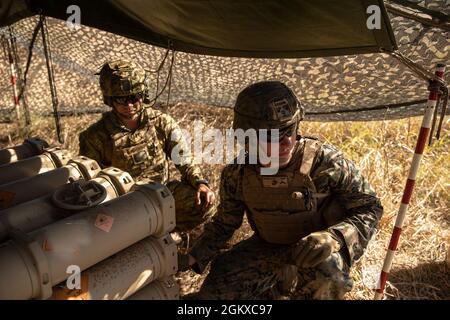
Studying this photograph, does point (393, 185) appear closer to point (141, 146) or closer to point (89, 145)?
point (141, 146)

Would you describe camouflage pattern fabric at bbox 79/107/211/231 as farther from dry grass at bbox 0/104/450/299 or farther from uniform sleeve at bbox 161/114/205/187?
dry grass at bbox 0/104/450/299

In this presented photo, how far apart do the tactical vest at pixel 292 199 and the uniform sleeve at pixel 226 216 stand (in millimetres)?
106

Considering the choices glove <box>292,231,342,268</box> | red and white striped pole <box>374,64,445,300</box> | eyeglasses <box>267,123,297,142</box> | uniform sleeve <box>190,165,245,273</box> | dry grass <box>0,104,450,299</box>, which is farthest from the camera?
dry grass <box>0,104,450,299</box>

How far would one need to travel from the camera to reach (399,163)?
4996 millimetres

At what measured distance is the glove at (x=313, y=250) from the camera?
8.21 ft

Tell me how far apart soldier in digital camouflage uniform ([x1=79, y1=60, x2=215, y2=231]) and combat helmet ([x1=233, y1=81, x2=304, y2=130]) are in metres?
1.33

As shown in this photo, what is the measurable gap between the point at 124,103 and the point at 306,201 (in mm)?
1871

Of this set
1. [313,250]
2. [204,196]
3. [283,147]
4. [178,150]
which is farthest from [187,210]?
[313,250]

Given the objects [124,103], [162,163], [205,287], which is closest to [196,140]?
[162,163]

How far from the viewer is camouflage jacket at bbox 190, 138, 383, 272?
8.98 feet

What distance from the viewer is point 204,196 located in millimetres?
3943

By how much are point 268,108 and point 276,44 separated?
595 mm

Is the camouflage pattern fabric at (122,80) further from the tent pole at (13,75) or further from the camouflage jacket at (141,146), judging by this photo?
the tent pole at (13,75)
